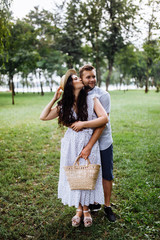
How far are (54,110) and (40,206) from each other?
72.0 inches

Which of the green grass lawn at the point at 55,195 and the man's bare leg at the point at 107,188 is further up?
the man's bare leg at the point at 107,188

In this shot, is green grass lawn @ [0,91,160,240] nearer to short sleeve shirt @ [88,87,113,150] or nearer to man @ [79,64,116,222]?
man @ [79,64,116,222]

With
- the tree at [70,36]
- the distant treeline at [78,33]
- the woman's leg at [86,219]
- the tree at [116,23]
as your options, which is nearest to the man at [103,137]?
the woman's leg at [86,219]

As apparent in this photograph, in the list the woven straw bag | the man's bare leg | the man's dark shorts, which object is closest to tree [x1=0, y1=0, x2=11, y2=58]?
the man's dark shorts

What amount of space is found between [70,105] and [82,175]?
0.90 meters

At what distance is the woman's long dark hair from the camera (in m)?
2.56

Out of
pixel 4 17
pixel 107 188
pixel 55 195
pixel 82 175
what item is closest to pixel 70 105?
pixel 82 175

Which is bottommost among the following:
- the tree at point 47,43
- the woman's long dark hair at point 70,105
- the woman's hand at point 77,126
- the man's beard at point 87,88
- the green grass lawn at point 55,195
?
the green grass lawn at point 55,195

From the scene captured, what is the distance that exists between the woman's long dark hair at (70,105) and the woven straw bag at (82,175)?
566 mm

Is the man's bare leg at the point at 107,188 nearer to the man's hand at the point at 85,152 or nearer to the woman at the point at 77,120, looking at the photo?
the woman at the point at 77,120

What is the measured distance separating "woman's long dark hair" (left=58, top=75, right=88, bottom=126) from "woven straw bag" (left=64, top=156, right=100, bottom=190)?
57 cm

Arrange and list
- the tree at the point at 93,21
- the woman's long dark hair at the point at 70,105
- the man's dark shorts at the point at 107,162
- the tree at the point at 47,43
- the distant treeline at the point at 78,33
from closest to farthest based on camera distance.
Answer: the woman's long dark hair at the point at 70,105 < the man's dark shorts at the point at 107,162 < the distant treeline at the point at 78,33 < the tree at the point at 93,21 < the tree at the point at 47,43

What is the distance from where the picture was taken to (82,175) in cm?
247

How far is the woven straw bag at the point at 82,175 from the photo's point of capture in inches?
96.7
